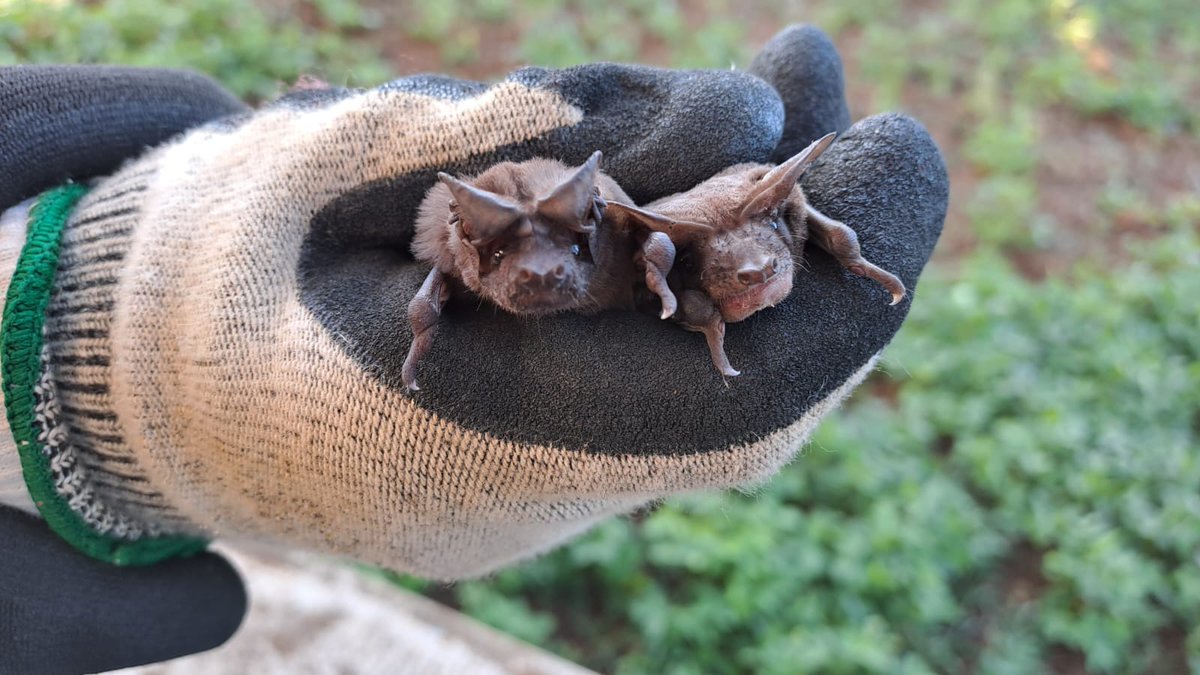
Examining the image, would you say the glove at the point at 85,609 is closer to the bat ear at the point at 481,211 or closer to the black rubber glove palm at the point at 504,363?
the black rubber glove palm at the point at 504,363

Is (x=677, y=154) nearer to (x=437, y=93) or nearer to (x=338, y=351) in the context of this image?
(x=437, y=93)

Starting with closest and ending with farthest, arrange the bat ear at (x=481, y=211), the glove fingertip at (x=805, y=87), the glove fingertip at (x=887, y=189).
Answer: the bat ear at (x=481, y=211) → the glove fingertip at (x=887, y=189) → the glove fingertip at (x=805, y=87)

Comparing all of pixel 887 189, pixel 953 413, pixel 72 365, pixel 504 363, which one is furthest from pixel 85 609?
pixel 953 413

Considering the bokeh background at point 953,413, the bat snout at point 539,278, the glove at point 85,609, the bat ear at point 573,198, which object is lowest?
the bokeh background at point 953,413

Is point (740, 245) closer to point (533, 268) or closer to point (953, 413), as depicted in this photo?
point (533, 268)

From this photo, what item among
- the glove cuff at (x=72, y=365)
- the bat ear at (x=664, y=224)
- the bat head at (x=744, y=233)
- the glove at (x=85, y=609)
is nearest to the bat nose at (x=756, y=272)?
the bat head at (x=744, y=233)

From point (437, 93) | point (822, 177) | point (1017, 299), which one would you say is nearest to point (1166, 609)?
point (1017, 299)

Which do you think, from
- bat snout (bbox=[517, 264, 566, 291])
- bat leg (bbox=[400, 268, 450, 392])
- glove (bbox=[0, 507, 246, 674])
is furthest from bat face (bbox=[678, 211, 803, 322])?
glove (bbox=[0, 507, 246, 674])

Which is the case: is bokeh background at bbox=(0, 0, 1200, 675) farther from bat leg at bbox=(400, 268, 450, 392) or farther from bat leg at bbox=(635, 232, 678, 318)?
bat leg at bbox=(635, 232, 678, 318)
